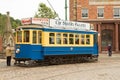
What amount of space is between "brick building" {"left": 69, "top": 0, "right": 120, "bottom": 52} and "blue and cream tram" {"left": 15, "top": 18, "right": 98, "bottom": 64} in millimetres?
26190

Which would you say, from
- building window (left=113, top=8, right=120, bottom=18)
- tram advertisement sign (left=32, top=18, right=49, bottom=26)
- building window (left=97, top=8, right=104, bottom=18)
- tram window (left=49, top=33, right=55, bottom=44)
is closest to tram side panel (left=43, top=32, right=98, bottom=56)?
tram window (left=49, top=33, right=55, bottom=44)

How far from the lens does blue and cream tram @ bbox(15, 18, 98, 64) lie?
1038 inches

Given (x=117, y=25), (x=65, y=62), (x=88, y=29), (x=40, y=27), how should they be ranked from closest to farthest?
(x=40, y=27)
(x=65, y=62)
(x=88, y=29)
(x=117, y=25)

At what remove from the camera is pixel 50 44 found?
27.5 meters

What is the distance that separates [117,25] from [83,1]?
620cm

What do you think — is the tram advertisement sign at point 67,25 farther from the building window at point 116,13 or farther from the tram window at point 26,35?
the building window at point 116,13

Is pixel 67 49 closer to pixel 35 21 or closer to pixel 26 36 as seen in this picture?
pixel 35 21

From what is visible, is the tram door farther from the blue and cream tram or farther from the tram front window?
the tram front window

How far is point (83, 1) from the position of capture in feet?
193

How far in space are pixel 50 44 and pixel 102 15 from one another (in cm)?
3189

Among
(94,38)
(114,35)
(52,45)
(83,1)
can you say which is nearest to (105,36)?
(114,35)

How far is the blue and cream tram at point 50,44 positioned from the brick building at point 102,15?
85.9 ft

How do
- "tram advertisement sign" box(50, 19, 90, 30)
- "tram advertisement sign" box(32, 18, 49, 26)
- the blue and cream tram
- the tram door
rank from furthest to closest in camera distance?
the tram door < "tram advertisement sign" box(50, 19, 90, 30) < "tram advertisement sign" box(32, 18, 49, 26) < the blue and cream tram

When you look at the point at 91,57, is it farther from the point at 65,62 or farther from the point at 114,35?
the point at 114,35
